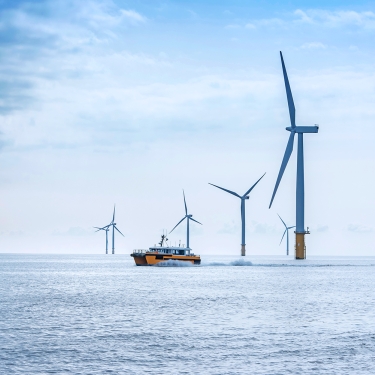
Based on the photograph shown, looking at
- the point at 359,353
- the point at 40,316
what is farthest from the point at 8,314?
the point at 359,353

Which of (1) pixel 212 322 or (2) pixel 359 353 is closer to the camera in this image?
(2) pixel 359 353

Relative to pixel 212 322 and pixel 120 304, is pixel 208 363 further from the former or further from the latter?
pixel 120 304

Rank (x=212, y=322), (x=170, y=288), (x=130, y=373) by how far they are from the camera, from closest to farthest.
Answer: (x=130, y=373)
(x=212, y=322)
(x=170, y=288)

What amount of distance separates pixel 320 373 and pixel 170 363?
1100 centimetres

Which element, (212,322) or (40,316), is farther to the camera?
(40,316)

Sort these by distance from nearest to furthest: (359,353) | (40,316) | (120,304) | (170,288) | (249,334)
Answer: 1. (359,353)
2. (249,334)
3. (40,316)
4. (120,304)
5. (170,288)

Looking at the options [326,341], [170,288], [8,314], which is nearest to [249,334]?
[326,341]

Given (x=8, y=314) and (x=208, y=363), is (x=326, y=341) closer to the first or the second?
(x=208, y=363)

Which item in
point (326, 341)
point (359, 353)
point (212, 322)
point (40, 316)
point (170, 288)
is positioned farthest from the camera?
point (170, 288)

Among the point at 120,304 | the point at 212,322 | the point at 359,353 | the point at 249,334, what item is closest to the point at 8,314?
the point at 120,304

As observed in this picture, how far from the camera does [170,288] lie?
135 m

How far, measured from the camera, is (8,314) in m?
86.1

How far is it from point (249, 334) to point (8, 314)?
32.2 metres

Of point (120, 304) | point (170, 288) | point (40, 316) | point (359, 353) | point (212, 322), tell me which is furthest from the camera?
point (170, 288)
